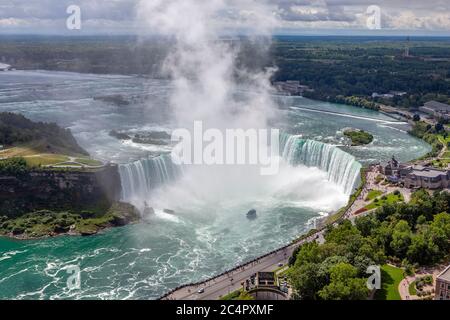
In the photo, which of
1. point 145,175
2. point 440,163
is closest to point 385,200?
point 440,163

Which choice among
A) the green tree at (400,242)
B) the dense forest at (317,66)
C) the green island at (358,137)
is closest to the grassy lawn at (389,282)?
the green tree at (400,242)

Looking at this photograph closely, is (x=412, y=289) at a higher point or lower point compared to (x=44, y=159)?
lower

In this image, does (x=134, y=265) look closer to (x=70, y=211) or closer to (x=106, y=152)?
(x=70, y=211)

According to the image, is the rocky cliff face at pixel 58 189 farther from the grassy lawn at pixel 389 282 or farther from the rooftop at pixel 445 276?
the rooftop at pixel 445 276

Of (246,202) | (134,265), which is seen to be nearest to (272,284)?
(134,265)

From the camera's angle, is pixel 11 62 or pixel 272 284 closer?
pixel 272 284

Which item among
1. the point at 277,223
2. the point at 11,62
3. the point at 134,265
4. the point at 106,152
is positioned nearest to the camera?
the point at 134,265

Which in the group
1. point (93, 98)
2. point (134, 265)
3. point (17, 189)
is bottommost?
point (134, 265)

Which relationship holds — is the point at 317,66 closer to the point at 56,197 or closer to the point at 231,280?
the point at 56,197

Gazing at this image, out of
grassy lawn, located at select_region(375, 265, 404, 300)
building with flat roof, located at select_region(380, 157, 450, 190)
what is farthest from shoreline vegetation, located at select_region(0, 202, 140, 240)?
building with flat roof, located at select_region(380, 157, 450, 190)
